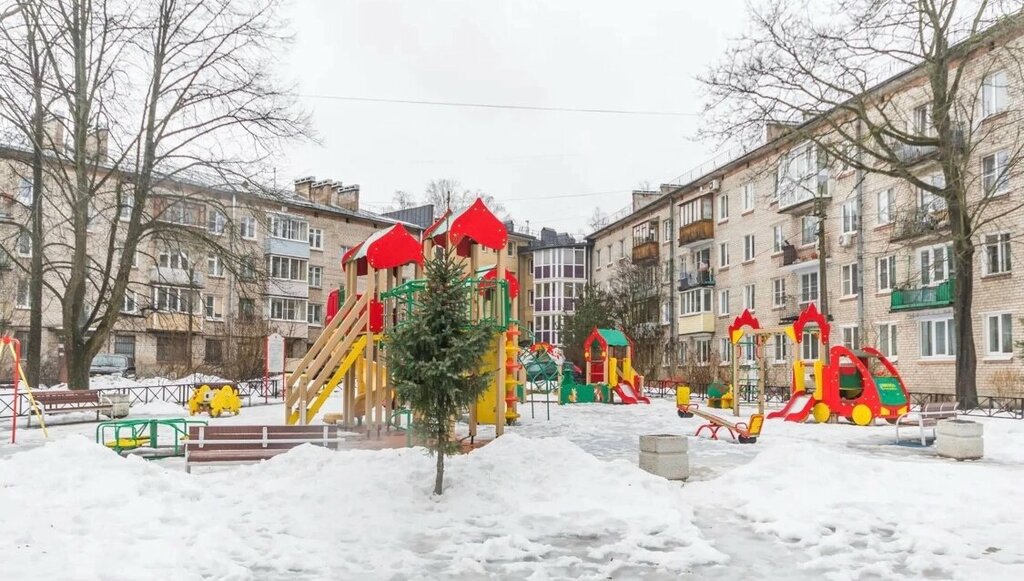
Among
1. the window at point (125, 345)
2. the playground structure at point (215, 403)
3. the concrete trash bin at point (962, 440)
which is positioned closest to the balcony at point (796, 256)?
the concrete trash bin at point (962, 440)

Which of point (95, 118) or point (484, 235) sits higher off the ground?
point (95, 118)

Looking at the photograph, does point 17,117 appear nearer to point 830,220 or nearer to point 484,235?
point 484,235

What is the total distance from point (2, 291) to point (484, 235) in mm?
32099

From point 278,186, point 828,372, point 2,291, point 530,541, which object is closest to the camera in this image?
point 530,541

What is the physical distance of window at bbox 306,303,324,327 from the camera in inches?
2231

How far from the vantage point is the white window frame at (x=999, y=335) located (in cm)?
2686

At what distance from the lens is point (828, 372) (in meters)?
20.6

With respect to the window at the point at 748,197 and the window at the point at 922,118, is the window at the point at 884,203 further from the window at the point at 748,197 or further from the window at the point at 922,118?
the window at the point at 748,197

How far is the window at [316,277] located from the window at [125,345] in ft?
42.7

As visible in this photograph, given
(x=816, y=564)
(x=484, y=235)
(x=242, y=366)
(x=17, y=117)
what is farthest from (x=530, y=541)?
(x=242, y=366)

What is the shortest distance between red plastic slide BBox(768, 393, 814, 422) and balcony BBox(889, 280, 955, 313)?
9.59m

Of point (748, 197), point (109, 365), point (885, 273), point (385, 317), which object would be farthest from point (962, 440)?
point (109, 365)

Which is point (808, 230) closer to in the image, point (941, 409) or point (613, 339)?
point (613, 339)

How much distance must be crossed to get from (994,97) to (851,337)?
36.8ft
